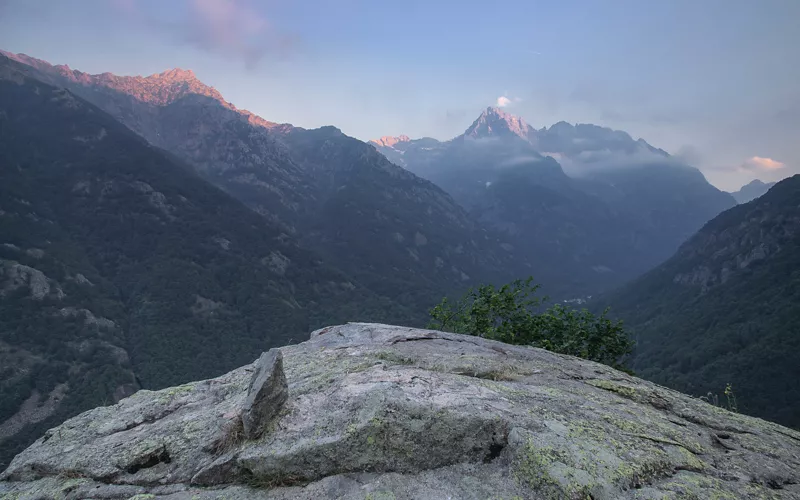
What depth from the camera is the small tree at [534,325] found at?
31547mm

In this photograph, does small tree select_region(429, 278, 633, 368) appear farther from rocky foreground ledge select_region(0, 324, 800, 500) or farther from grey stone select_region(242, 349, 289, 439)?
grey stone select_region(242, 349, 289, 439)

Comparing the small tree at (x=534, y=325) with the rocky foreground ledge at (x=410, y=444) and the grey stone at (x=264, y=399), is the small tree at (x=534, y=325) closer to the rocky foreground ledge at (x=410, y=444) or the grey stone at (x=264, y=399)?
the rocky foreground ledge at (x=410, y=444)

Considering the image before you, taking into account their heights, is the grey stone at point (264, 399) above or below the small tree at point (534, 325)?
above

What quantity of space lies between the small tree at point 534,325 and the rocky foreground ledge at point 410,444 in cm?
1829

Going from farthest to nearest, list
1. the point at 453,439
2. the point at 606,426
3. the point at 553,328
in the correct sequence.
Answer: the point at 553,328
the point at 606,426
the point at 453,439

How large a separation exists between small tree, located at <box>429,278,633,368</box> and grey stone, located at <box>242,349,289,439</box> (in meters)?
22.1

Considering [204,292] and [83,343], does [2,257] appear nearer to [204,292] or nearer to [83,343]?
[83,343]

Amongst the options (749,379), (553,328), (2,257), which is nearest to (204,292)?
(2,257)

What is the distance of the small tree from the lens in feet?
104

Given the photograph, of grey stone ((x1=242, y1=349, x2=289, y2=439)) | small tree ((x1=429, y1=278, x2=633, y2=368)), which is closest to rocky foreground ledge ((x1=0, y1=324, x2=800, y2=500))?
grey stone ((x1=242, y1=349, x2=289, y2=439))

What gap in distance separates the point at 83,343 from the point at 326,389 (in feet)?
573

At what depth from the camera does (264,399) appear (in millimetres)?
10297

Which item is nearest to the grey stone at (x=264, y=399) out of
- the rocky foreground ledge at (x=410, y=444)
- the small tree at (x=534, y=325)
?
the rocky foreground ledge at (x=410, y=444)

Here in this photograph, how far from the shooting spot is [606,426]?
10.4m
